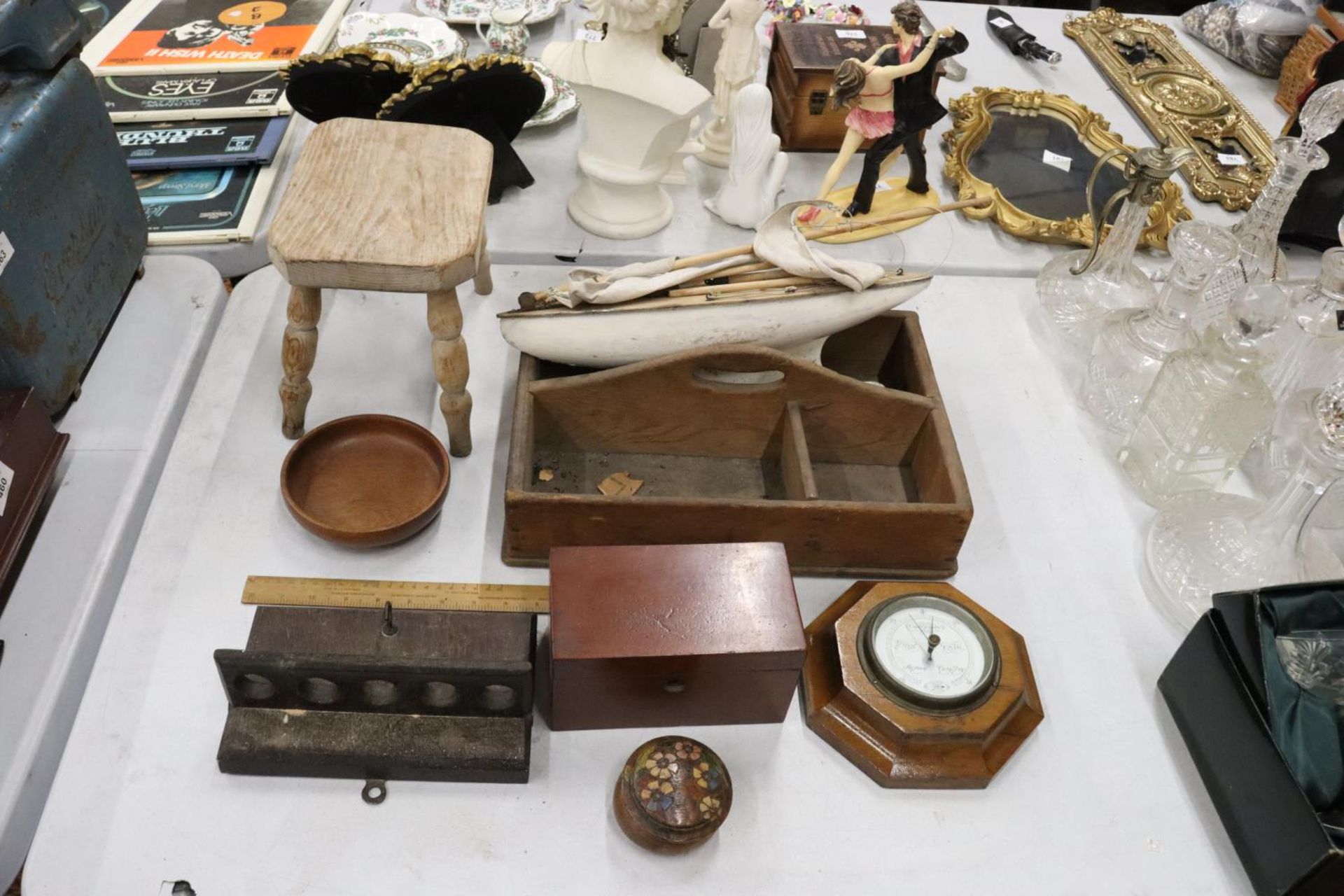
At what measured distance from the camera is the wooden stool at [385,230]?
1110 millimetres

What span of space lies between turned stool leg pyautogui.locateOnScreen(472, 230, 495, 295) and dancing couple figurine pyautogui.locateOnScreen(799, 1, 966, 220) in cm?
52

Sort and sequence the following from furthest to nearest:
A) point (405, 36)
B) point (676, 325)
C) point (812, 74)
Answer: point (405, 36) < point (812, 74) < point (676, 325)

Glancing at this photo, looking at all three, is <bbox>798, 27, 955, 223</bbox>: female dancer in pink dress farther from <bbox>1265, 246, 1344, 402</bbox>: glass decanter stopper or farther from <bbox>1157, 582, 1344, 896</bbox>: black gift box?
<bbox>1157, 582, 1344, 896</bbox>: black gift box

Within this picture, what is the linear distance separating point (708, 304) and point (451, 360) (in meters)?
0.33

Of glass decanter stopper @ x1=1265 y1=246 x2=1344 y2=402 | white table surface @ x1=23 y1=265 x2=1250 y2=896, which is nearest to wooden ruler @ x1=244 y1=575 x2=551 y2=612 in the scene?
white table surface @ x1=23 y1=265 x2=1250 y2=896

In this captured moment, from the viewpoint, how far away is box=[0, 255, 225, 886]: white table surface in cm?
105

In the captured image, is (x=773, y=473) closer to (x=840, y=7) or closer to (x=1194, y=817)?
(x=1194, y=817)

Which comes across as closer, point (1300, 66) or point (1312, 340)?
point (1312, 340)

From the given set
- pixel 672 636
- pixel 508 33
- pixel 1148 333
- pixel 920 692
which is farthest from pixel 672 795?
pixel 508 33

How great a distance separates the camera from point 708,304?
1237 millimetres

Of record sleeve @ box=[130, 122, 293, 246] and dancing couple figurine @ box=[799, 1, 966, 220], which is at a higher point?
dancing couple figurine @ box=[799, 1, 966, 220]

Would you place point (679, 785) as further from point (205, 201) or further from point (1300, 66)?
point (1300, 66)

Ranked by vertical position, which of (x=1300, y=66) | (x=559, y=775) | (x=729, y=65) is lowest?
(x=559, y=775)

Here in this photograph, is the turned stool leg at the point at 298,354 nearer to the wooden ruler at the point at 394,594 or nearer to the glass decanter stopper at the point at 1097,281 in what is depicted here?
the wooden ruler at the point at 394,594
